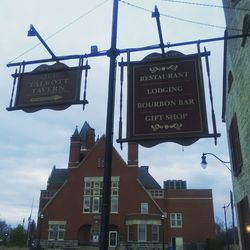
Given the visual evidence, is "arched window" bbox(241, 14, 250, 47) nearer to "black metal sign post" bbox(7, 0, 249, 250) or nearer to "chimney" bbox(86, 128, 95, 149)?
"black metal sign post" bbox(7, 0, 249, 250)

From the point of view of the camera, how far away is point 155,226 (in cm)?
4888

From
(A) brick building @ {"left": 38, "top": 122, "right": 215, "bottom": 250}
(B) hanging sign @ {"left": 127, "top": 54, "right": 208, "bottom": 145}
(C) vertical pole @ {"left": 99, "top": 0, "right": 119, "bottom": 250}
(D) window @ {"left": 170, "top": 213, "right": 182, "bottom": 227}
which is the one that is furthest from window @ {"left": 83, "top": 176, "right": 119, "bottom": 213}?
(C) vertical pole @ {"left": 99, "top": 0, "right": 119, "bottom": 250}

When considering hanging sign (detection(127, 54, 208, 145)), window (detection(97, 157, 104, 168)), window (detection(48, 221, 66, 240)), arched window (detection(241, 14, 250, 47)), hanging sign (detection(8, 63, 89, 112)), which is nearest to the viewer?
hanging sign (detection(127, 54, 208, 145))

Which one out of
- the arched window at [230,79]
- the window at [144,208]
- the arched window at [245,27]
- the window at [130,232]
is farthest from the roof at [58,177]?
the arched window at [245,27]

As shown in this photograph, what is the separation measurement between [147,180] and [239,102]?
46023 millimetres

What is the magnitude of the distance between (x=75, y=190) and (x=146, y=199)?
1009 cm

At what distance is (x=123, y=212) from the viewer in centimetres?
5034

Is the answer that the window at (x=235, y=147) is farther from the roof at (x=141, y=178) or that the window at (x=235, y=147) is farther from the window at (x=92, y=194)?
the roof at (x=141, y=178)

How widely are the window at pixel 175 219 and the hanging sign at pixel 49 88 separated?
46622mm

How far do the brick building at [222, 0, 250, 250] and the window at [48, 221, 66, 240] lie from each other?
37274 mm

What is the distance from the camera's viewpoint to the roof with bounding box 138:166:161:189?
57578mm

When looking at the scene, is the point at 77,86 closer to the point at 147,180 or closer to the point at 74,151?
the point at 74,151

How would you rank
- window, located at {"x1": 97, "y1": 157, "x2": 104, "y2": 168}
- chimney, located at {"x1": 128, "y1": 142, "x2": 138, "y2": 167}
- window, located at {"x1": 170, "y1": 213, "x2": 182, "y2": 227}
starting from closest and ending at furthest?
window, located at {"x1": 170, "y1": 213, "x2": 182, "y2": 227} → chimney, located at {"x1": 128, "y1": 142, "x2": 138, "y2": 167} → window, located at {"x1": 97, "y1": 157, "x2": 104, "y2": 168}

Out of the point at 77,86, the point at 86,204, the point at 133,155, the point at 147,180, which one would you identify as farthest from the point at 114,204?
the point at 77,86
